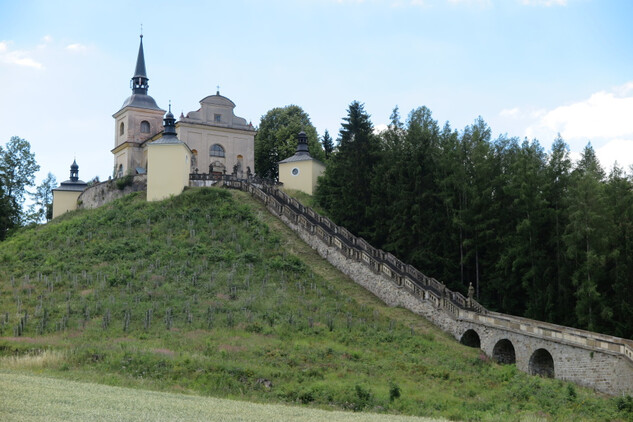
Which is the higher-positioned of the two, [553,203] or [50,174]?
[50,174]

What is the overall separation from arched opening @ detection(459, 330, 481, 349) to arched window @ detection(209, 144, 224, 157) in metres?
34.4

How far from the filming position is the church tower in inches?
2650

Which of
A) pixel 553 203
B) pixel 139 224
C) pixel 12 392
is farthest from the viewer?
pixel 139 224

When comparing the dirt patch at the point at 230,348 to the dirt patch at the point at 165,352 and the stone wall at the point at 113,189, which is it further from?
the stone wall at the point at 113,189

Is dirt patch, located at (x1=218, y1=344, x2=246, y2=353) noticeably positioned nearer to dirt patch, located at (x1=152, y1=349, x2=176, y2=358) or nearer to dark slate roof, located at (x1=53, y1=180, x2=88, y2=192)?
dirt patch, located at (x1=152, y1=349, x2=176, y2=358)

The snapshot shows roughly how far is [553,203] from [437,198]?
8.54 metres

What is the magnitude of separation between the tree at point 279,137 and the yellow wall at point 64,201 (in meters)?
18.3

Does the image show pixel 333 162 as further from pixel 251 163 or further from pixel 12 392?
pixel 12 392

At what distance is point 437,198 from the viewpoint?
45281mm

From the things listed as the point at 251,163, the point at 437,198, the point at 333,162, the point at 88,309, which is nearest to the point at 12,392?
the point at 88,309

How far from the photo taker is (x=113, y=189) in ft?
192

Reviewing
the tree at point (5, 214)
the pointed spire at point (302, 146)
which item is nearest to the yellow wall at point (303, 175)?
the pointed spire at point (302, 146)

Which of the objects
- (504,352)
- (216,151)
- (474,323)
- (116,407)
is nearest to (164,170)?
(216,151)

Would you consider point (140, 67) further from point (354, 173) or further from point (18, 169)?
point (354, 173)
